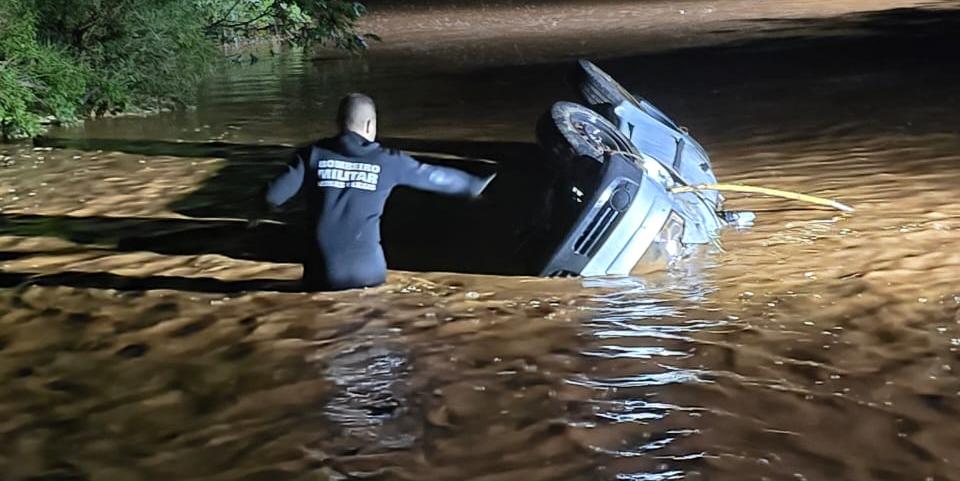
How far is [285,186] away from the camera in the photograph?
7.14 m

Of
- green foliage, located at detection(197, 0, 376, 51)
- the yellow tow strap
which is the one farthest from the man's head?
green foliage, located at detection(197, 0, 376, 51)

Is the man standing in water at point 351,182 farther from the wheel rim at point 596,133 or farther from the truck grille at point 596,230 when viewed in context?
the wheel rim at point 596,133

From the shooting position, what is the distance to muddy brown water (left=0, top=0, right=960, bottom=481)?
516cm

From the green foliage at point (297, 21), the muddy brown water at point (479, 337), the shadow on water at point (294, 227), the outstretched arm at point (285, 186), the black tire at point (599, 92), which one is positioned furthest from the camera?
the green foliage at point (297, 21)

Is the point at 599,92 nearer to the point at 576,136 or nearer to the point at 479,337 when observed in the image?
the point at 576,136

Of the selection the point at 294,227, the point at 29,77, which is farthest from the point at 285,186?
the point at 29,77

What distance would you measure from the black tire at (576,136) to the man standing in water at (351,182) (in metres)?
1.05

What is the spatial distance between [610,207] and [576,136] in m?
0.78

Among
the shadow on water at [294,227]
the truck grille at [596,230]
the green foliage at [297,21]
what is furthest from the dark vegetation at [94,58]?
the truck grille at [596,230]

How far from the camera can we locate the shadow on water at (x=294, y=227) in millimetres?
8617

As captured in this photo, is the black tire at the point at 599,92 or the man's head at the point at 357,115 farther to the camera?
the black tire at the point at 599,92

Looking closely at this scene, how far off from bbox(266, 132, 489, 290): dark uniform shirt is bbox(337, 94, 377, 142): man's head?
0.05 meters

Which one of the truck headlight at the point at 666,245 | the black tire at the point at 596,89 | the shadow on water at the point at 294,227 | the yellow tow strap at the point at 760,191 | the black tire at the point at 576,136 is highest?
the black tire at the point at 596,89

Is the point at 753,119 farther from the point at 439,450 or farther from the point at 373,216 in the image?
the point at 439,450
